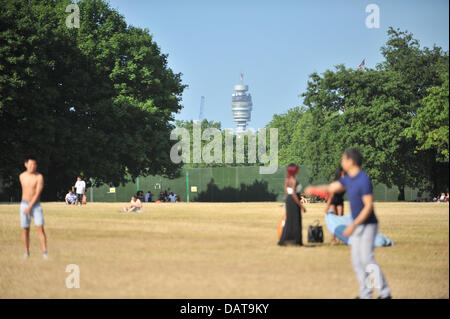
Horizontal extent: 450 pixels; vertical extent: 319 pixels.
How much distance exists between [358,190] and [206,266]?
4.87m

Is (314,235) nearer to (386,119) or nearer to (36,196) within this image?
(36,196)

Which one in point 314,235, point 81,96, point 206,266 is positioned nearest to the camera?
point 206,266

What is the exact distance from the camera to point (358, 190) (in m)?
9.81

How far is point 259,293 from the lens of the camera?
10641mm

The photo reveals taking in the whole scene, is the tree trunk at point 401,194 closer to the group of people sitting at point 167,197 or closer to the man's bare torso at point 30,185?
the group of people sitting at point 167,197

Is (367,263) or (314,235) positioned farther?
(314,235)

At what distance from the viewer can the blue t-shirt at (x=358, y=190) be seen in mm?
9703

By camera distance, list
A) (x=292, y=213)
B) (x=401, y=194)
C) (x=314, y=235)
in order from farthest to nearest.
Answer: (x=401, y=194)
(x=314, y=235)
(x=292, y=213)

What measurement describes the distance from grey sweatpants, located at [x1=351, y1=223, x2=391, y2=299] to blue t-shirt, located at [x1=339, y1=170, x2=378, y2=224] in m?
0.14

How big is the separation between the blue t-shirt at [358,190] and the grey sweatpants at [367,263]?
139 mm

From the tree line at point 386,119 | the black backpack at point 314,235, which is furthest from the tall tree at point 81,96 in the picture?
the black backpack at point 314,235

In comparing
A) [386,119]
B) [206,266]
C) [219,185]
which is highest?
[386,119]

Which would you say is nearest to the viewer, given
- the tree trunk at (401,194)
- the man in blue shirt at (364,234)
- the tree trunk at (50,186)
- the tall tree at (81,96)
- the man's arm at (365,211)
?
the man's arm at (365,211)

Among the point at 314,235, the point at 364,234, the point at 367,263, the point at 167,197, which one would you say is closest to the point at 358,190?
the point at 364,234
